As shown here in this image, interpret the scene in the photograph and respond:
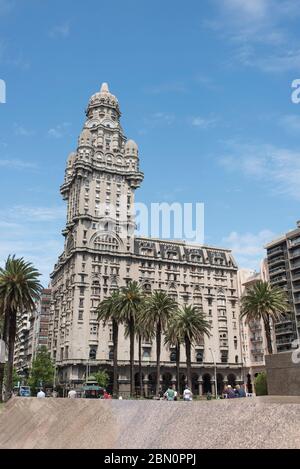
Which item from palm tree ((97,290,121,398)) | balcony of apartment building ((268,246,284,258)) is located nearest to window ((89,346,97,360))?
palm tree ((97,290,121,398))

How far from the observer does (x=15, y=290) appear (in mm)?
50562

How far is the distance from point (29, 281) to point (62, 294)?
59281 mm

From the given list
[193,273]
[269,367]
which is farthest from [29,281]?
[193,273]

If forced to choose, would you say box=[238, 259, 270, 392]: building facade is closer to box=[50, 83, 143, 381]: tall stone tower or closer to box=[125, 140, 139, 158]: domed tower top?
box=[50, 83, 143, 381]: tall stone tower

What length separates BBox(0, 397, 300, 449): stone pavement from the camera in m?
9.65

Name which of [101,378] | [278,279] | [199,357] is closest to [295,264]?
[278,279]

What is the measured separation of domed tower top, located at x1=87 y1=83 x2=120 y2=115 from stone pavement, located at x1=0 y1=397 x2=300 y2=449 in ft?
375

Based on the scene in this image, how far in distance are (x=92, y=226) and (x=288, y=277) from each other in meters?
46.9

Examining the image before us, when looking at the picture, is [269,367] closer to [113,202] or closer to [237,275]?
[113,202]

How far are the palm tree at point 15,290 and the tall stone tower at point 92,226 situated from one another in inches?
1769

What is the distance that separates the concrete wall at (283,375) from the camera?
17.5 meters

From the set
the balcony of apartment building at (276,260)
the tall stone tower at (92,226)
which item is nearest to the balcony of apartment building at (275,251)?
the balcony of apartment building at (276,260)

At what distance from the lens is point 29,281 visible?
52125 mm

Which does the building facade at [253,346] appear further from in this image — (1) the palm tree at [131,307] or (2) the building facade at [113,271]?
(1) the palm tree at [131,307]
